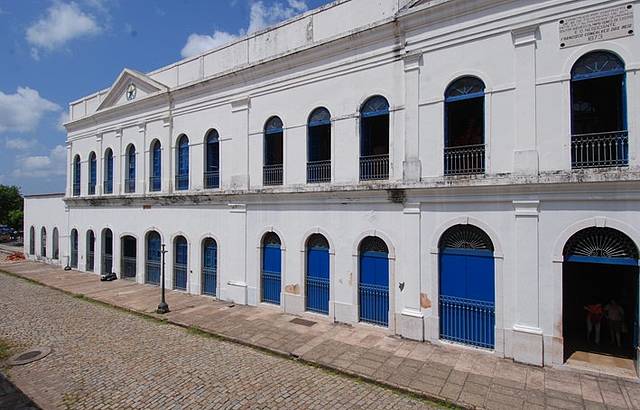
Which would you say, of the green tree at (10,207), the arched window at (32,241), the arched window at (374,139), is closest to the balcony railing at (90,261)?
the arched window at (32,241)

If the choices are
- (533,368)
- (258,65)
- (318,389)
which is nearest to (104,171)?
(258,65)

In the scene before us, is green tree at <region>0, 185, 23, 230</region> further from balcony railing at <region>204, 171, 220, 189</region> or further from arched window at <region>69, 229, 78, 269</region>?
balcony railing at <region>204, 171, 220, 189</region>

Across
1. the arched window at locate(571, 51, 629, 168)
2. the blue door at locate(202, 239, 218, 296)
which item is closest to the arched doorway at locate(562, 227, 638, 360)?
the arched window at locate(571, 51, 629, 168)

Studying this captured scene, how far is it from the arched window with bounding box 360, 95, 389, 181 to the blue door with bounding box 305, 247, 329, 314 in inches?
107

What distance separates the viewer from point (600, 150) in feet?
25.8

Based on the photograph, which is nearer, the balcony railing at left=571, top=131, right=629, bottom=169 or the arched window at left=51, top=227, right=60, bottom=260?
the balcony railing at left=571, top=131, right=629, bottom=169

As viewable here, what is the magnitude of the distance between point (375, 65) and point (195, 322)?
29.8 feet

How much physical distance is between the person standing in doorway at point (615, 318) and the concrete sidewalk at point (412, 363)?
6.31ft

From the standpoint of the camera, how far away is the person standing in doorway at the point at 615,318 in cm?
875

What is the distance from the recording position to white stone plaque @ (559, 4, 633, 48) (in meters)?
7.54

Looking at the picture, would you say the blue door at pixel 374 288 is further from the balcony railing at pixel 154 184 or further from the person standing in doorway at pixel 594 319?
the balcony railing at pixel 154 184

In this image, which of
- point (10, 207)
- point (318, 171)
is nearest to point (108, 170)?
point (318, 171)

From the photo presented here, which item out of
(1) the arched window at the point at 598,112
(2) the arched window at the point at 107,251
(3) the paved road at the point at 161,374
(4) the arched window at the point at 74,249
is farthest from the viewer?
(4) the arched window at the point at 74,249

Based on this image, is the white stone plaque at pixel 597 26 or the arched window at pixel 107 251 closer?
the white stone plaque at pixel 597 26
